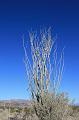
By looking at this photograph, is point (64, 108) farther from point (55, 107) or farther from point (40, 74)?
point (40, 74)

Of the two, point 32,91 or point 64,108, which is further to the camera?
point 64,108

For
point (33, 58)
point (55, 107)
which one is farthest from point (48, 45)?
point (55, 107)

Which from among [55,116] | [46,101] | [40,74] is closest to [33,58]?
[40,74]

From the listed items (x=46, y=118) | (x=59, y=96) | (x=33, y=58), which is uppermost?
(x=33, y=58)

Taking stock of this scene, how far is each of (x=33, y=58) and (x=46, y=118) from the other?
2.36 metres

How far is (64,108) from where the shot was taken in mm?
12977

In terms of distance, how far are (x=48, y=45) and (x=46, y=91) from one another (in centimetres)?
182

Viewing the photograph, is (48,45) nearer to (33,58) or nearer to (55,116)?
(33,58)

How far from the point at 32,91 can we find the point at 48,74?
888 millimetres

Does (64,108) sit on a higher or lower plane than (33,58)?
lower

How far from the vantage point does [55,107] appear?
40.7ft

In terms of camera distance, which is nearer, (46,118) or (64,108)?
(46,118)

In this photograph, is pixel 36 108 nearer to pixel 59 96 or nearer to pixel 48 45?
pixel 59 96

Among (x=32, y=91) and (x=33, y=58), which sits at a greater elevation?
(x=33, y=58)
